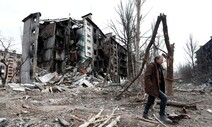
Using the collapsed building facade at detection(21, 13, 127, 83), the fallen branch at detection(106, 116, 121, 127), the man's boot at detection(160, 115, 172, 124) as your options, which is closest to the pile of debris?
the collapsed building facade at detection(21, 13, 127, 83)

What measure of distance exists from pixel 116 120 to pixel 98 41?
2852 centimetres

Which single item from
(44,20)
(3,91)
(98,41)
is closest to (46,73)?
(44,20)

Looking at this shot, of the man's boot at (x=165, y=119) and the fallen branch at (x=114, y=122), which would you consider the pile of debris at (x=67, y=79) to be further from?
the man's boot at (x=165, y=119)

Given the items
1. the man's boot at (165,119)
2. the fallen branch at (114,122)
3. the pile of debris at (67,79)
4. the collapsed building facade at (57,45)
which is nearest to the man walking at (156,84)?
the man's boot at (165,119)

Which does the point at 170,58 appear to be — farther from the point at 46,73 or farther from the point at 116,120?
the point at 46,73

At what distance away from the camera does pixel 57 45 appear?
88.3 feet

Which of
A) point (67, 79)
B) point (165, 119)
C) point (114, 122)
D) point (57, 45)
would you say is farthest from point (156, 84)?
point (57, 45)

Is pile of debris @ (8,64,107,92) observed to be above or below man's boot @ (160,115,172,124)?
above

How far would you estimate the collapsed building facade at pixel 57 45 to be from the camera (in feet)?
82.6

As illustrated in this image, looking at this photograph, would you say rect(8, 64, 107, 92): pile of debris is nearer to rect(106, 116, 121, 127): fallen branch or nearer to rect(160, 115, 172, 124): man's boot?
rect(106, 116, 121, 127): fallen branch

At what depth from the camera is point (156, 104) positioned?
7793 millimetres

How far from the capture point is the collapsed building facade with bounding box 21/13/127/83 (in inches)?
991

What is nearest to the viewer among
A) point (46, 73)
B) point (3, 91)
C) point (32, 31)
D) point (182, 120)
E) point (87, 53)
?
point (182, 120)

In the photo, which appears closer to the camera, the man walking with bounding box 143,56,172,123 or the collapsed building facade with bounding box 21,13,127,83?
the man walking with bounding box 143,56,172,123
